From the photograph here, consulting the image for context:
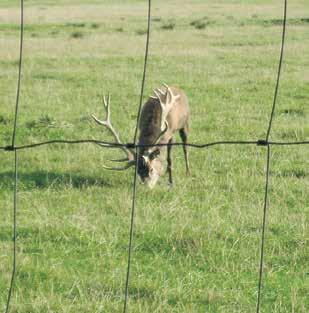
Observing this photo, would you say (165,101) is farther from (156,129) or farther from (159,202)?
(159,202)

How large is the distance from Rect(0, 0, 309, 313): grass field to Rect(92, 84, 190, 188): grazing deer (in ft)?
0.61

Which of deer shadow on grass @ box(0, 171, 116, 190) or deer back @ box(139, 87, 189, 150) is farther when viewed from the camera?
A: deer back @ box(139, 87, 189, 150)

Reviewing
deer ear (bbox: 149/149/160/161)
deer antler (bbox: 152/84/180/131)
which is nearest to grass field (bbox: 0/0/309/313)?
deer ear (bbox: 149/149/160/161)

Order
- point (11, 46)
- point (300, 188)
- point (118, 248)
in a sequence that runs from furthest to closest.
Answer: point (11, 46) → point (300, 188) → point (118, 248)

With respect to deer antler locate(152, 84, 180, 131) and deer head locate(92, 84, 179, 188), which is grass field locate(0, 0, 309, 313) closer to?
deer head locate(92, 84, 179, 188)

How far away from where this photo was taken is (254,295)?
5496mm

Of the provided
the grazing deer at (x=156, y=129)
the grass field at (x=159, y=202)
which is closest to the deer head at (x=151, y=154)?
the grazing deer at (x=156, y=129)

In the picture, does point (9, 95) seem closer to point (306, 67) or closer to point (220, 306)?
point (306, 67)

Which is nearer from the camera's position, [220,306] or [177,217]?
[220,306]

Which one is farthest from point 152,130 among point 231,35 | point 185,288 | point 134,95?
point 231,35

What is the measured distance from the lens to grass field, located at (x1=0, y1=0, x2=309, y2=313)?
5.51 metres

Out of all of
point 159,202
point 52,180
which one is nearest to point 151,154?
point 52,180

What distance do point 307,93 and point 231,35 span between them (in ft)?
44.4

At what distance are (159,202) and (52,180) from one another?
1.29m
